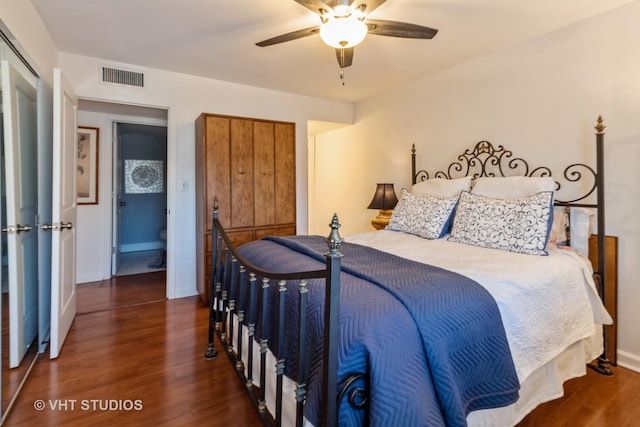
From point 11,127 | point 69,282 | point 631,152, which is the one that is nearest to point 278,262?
point 11,127

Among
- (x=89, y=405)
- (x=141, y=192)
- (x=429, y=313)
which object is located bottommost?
(x=89, y=405)

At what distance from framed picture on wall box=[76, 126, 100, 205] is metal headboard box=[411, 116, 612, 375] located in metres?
3.86

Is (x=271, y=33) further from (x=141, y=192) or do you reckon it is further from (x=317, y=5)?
(x=141, y=192)

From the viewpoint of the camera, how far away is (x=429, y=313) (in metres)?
1.20

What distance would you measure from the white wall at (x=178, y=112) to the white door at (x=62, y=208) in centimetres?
56

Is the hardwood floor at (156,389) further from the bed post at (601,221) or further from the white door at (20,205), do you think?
the white door at (20,205)

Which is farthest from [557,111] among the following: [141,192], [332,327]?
[141,192]

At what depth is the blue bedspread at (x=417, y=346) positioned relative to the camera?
101 centimetres

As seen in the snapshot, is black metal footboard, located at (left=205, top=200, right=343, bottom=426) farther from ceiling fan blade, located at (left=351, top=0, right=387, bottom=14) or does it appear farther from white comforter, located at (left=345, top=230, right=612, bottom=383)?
ceiling fan blade, located at (left=351, top=0, right=387, bottom=14)

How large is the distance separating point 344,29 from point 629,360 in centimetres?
281

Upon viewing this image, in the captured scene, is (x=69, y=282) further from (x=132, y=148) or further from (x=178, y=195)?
(x=132, y=148)

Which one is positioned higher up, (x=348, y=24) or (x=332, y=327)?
(x=348, y=24)

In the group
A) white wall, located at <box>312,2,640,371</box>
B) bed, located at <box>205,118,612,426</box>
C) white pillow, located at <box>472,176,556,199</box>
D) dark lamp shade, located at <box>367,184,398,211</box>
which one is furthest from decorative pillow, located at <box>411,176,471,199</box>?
dark lamp shade, located at <box>367,184,398,211</box>

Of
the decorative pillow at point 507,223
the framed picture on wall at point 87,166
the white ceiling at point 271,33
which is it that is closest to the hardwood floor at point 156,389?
the decorative pillow at point 507,223
